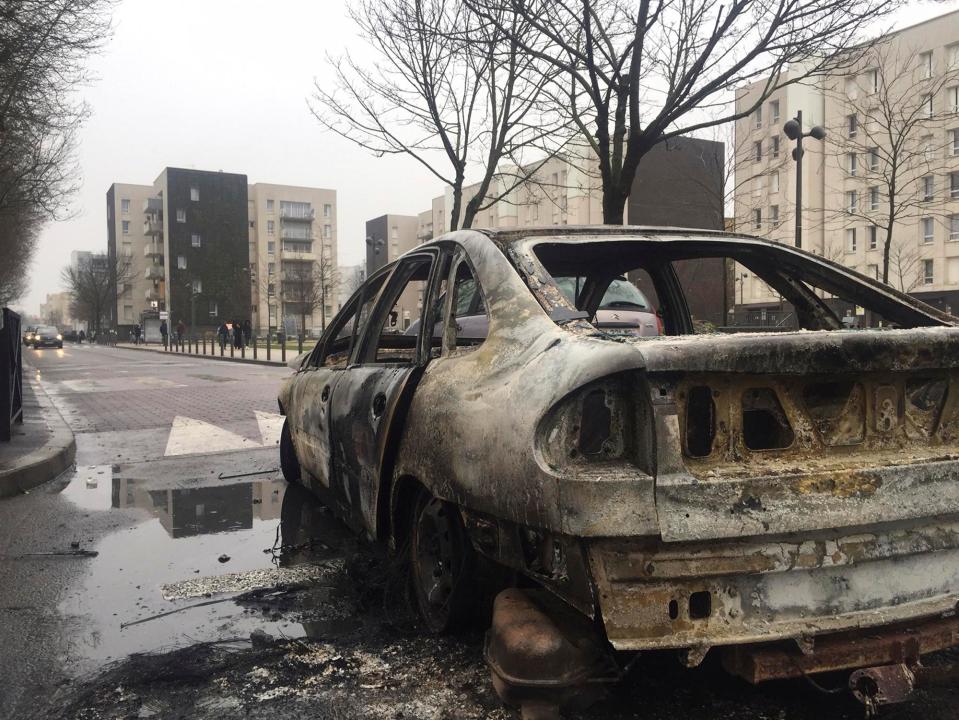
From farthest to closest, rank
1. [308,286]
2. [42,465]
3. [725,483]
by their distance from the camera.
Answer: [308,286], [42,465], [725,483]

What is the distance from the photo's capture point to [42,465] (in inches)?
258

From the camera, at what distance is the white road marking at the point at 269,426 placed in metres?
8.69

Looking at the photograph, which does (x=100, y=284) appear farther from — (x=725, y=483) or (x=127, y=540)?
(x=725, y=483)

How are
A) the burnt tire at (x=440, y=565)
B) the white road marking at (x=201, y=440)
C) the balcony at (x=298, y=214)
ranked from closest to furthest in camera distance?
1. the burnt tire at (x=440, y=565)
2. the white road marking at (x=201, y=440)
3. the balcony at (x=298, y=214)

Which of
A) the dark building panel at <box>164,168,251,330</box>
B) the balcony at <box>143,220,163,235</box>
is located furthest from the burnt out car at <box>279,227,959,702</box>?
the balcony at <box>143,220,163,235</box>

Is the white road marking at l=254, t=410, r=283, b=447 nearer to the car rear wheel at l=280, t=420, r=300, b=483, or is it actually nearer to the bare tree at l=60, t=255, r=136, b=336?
the car rear wheel at l=280, t=420, r=300, b=483

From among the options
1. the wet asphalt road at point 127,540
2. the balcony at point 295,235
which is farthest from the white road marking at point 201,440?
the balcony at point 295,235

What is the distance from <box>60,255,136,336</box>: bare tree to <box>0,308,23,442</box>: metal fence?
82526mm

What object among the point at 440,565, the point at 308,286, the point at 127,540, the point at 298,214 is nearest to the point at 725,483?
the point at 440,565

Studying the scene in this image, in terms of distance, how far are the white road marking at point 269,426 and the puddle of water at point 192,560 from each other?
209 centimetres

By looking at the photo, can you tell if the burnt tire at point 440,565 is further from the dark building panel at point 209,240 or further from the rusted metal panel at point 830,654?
the dark building panel at point 209,240

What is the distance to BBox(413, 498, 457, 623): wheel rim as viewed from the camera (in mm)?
2836

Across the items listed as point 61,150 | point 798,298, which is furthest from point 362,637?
point 61,150

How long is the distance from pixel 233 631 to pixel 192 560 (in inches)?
49.7
